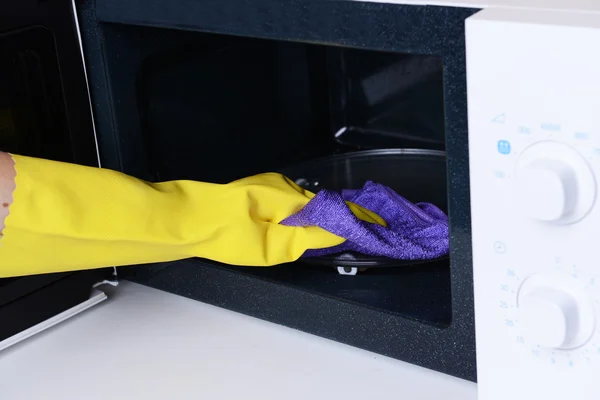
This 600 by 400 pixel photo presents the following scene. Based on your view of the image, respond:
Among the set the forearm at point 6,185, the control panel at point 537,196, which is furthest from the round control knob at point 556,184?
the forearm at point 6,185

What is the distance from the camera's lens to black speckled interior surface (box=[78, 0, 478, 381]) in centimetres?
68

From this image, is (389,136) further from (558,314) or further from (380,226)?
(558,314)

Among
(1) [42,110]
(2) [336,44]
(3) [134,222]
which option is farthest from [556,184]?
(1) [42,110]

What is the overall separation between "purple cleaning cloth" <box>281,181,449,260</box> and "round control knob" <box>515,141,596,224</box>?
10.1 inches

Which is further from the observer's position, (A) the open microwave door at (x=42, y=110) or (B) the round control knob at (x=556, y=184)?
(A) the open microwave door at (x=42, y=110)

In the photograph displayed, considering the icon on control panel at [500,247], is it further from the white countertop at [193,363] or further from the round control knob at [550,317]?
the white countertop at [193,363]

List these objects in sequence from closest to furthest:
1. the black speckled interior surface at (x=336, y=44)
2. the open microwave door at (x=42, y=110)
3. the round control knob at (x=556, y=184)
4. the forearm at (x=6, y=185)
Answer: the round control knob at (x=556, y=184)
the black speckled interior surface at (x=336, y=44)
the forearm at (x=6, y=185)
the open microwave door at (x=42, y=110)

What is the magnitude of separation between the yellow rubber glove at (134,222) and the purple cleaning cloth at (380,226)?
0.6 inches

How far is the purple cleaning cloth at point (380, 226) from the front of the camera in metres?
0.84

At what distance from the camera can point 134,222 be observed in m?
0.83

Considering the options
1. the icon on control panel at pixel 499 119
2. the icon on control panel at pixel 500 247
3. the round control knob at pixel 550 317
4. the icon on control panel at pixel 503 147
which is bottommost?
the round control knob at pixel 550 317

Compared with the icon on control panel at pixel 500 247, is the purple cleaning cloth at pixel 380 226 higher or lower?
lower

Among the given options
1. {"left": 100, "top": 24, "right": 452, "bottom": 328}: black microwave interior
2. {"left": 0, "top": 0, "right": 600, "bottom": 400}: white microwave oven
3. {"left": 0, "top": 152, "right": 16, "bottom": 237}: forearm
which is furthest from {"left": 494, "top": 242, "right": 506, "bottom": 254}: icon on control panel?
{"left": 0, "top": 152, "right": 16, "bottom": 237}: forearm

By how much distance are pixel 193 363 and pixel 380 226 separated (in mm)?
221
